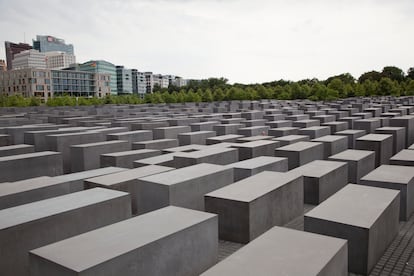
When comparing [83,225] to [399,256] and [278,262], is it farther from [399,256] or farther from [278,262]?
[399,256]

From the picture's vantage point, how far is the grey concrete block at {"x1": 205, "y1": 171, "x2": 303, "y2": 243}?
7.32m

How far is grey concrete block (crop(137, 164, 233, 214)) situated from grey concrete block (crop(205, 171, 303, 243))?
807mm

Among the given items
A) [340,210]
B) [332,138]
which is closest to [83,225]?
[340,210]

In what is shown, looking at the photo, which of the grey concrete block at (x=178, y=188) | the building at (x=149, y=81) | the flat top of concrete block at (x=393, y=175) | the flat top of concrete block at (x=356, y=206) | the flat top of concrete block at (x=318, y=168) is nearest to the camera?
the flat top of concrete block at (x=356, y=206)

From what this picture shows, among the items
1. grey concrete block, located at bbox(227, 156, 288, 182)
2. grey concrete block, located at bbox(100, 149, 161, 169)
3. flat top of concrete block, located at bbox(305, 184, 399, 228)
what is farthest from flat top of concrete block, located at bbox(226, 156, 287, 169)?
grey concrete block, located at bbox(100, 149, 161, 169)

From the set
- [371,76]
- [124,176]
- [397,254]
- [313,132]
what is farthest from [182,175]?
[371,76]

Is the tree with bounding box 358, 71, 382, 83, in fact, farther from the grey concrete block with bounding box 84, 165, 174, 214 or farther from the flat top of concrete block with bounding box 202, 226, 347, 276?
the flat top of concrete block with bounding box 202, 226, 347, 276

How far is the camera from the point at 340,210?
21.9 feet

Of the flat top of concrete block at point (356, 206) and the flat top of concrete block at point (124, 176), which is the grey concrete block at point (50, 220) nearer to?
the flat top of concrete block at point (124, 176)

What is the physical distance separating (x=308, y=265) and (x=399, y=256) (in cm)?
310

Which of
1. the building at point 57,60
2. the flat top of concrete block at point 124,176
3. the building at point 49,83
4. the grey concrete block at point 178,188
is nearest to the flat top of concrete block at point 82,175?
the flat top of concrete block at point 124,176

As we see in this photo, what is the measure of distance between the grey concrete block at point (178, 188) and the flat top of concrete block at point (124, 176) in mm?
816

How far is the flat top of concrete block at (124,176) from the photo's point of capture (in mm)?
9219

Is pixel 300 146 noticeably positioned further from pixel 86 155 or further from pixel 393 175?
pixel 86 155
